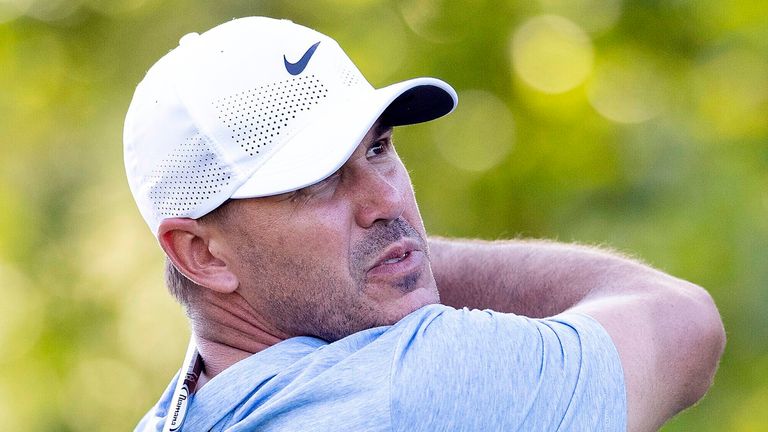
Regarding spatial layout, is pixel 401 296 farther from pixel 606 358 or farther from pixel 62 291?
pixel 62 291

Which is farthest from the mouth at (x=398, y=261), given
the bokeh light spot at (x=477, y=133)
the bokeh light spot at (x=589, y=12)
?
the bokeh light spot at (x=589, y=12)

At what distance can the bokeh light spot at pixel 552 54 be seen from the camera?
6961mm

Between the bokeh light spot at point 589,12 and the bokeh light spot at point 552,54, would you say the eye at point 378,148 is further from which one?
the bokeh light spot at point 589,12

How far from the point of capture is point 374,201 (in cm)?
220

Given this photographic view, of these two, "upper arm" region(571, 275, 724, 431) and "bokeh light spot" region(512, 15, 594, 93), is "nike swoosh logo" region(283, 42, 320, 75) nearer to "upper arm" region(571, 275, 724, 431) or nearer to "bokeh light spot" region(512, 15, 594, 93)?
"upper arm" region(571, 275, 724, 431)

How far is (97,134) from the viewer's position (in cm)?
793

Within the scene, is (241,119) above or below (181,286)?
above

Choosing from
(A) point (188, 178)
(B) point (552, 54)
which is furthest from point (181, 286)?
(B) point (552, 54)

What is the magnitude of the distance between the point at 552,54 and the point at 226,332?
521 centimetres

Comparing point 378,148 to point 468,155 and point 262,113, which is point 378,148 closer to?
point 262,113

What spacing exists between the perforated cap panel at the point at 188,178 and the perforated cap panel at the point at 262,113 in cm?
7

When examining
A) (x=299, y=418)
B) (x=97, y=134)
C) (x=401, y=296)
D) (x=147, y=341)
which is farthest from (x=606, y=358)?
(x=97, y=134)

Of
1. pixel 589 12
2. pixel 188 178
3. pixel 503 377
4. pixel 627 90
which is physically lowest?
pixel 627 90

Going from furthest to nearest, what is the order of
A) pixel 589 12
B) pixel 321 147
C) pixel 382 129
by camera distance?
pixel 589 12 → pixel 382 129 → pixel 321 147
